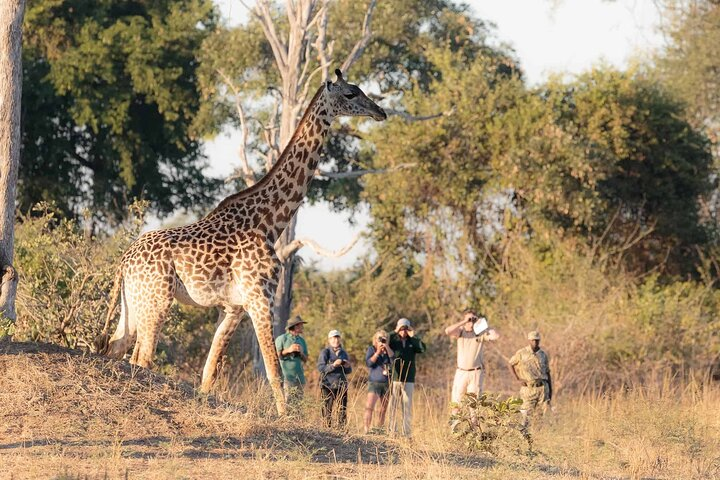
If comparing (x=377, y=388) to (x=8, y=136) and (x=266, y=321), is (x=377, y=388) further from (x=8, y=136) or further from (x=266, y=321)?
(x=8, y=136)

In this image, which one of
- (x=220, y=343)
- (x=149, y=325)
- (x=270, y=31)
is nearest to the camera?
(x=149, y=325)

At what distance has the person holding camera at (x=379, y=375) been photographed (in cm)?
1412

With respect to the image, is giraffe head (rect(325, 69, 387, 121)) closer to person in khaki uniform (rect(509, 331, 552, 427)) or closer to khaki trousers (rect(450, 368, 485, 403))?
khaki trousers (rect(450, 368, 485, 403))

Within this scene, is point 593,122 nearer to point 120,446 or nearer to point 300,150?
point 300,150

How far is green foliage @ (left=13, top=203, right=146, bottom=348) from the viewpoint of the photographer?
14.6m

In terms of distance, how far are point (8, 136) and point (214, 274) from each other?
237 cm

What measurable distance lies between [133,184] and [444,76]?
746cm

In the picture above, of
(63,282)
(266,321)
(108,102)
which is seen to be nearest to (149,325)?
(266,321)

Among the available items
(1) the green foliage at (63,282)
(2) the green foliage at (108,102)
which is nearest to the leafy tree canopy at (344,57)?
(2) the green foliage at (108,102)

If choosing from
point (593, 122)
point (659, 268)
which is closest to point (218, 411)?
point (593, 122)

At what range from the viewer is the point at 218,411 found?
1070 cm

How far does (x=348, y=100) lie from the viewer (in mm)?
12680

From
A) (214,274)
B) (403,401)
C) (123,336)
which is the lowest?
(403,401)

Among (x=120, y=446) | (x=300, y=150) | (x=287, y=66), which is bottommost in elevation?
(x=120, y=446)
